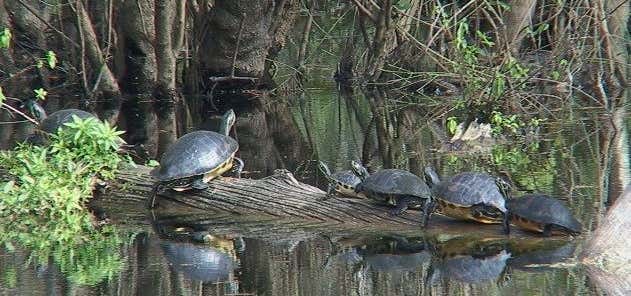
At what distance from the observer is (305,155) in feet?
41.9

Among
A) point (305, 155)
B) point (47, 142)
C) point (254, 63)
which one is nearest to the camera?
point (47, 142)

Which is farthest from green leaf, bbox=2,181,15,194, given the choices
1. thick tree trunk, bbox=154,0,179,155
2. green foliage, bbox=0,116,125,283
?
thick tree trunk, bbox=154,0,179,155

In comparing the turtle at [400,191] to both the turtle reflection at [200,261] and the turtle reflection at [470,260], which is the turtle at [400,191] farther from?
the turtle reflection at [200,261]

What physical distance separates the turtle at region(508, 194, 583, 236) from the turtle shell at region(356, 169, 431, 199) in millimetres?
723

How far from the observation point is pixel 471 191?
25.3 feet

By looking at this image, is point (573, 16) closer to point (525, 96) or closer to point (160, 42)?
point (525, 96)

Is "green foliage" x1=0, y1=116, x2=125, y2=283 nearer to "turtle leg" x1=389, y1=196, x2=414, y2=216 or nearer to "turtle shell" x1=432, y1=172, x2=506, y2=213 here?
"turtle leg" x1=389, y1=196, x2=414, y2=216

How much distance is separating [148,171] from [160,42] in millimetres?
9173

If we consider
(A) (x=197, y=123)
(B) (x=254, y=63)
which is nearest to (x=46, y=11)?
(B) (x=254, y=63)

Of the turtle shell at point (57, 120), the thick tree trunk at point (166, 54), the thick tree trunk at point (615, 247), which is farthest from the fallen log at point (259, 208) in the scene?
the thick tree trunk at point (166, 54)

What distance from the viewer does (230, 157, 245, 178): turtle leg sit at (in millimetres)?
9695

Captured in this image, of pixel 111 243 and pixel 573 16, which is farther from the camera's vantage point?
pixel 573 16

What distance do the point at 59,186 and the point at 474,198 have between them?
11.4 ft

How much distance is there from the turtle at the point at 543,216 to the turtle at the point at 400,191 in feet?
2.28
